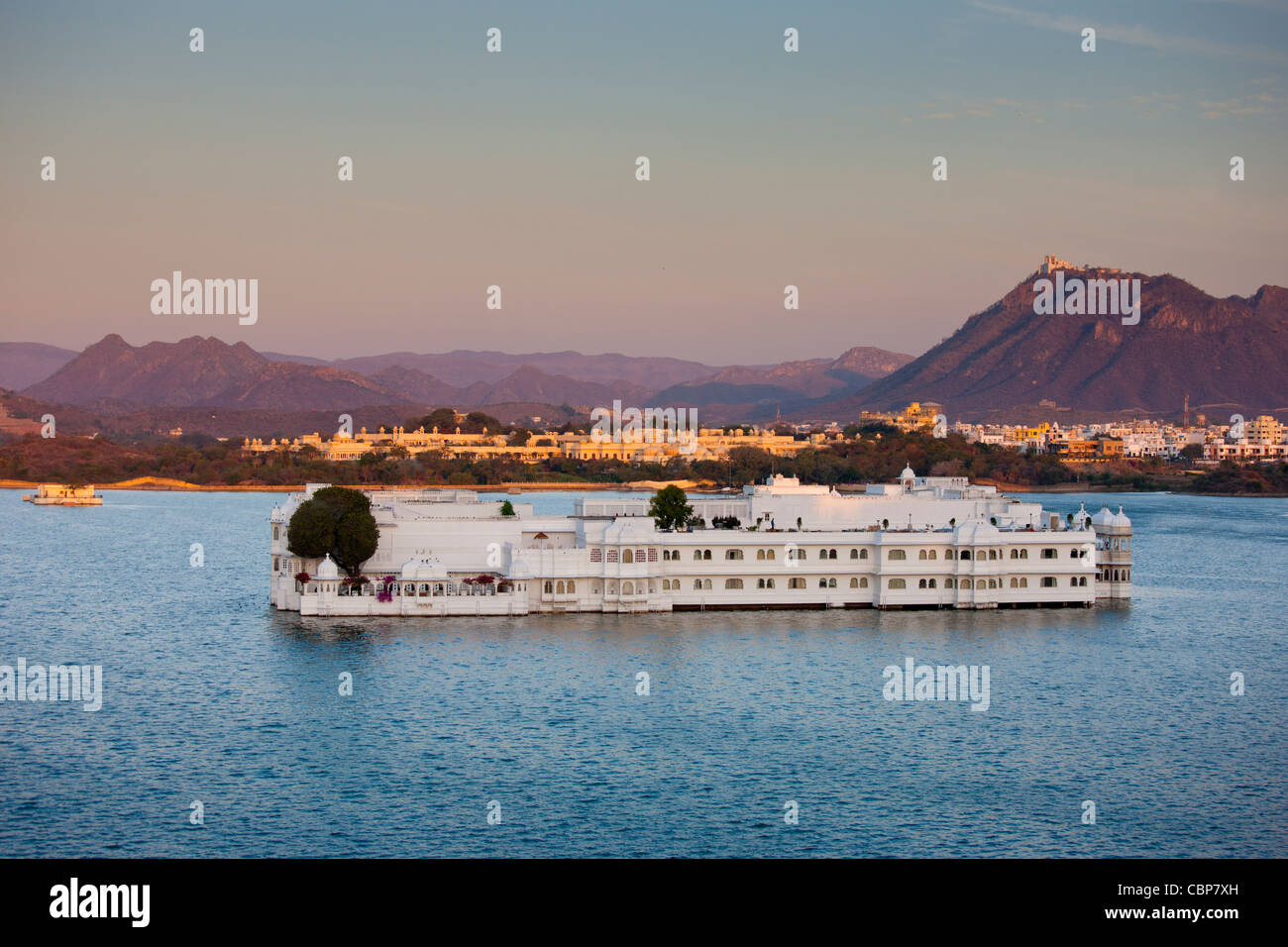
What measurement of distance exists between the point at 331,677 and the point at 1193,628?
28168 millimetres

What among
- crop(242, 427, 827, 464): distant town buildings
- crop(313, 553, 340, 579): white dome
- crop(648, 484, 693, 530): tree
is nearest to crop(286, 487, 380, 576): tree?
crop(313, 553, 340, 579): white dome

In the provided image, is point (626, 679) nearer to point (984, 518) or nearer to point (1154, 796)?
point (1154, 796)

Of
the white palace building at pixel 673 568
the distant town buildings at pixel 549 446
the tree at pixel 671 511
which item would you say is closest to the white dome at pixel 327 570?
the white palace building at pixel 673 568

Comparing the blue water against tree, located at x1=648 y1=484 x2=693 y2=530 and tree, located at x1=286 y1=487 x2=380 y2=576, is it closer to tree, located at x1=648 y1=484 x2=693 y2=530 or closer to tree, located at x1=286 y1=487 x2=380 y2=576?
tree, located at x1=286 y1=487 x2=380 y2=576

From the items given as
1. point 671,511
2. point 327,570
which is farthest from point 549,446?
point 327,570

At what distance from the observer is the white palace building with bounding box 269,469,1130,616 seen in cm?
4275

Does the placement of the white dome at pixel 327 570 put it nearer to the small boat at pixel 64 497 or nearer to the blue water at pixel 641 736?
the blue water at pixel 641 736

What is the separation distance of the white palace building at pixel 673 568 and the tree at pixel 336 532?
0.71 metres

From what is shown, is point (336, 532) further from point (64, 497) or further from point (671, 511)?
point (64, 497)

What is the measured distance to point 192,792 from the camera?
23.2m

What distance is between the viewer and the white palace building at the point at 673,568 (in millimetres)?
42750

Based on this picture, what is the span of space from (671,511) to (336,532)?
509 inches

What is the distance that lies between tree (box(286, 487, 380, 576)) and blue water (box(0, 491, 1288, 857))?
257 centimetres
